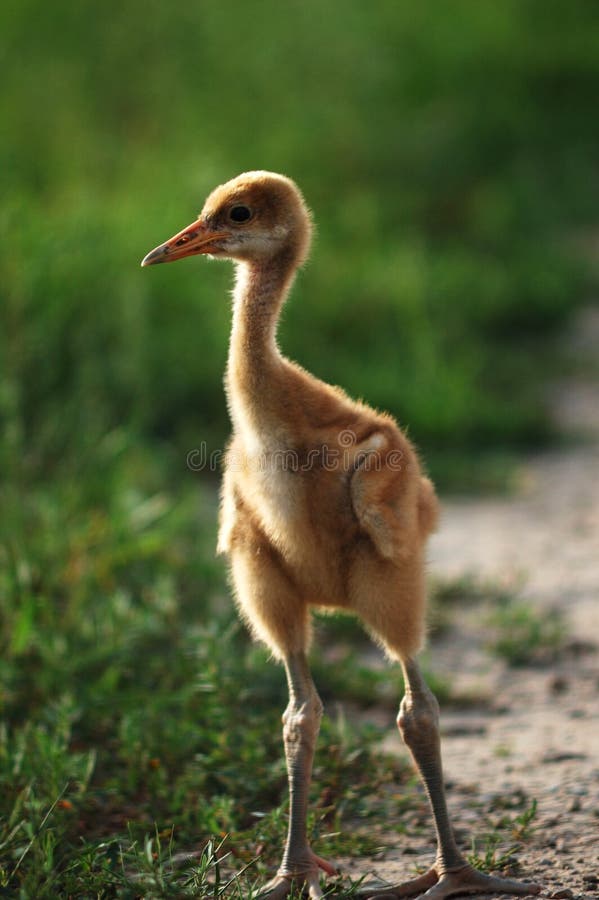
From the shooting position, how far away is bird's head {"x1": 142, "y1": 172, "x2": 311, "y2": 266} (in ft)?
9.52

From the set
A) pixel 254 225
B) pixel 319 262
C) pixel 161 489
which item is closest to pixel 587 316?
pixel 319 262

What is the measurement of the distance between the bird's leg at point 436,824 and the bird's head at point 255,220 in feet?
3.20

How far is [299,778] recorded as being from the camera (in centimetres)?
293

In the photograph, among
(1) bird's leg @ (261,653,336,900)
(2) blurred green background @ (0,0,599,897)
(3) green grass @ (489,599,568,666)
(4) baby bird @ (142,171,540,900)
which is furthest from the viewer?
(3) green grass @ (489,599,568,666)

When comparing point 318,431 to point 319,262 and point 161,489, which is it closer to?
point 161,489

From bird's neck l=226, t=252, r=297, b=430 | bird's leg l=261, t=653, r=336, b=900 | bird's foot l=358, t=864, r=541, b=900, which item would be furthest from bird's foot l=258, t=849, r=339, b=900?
bird's neck l=226, t=252, r=297, b=430

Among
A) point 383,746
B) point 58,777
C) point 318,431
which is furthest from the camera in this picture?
point 383,746

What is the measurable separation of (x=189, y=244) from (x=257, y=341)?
1.04 ft

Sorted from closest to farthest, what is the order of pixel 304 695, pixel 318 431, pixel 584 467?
pixel 318 431 < pixel 304 695 < pixel 584 467

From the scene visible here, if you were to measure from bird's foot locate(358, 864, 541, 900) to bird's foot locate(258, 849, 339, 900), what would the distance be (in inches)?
4.4

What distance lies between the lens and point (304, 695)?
2.99 m

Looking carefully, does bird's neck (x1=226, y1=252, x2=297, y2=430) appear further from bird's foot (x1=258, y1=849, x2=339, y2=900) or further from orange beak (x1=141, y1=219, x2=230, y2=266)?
bird's foot (x1=258, y1=849, x2=339, y2=900)

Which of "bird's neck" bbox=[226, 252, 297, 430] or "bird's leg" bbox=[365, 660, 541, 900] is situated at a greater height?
"bird's neck" bbox=[226, 252, 297, 430]

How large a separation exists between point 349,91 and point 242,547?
884 cm
